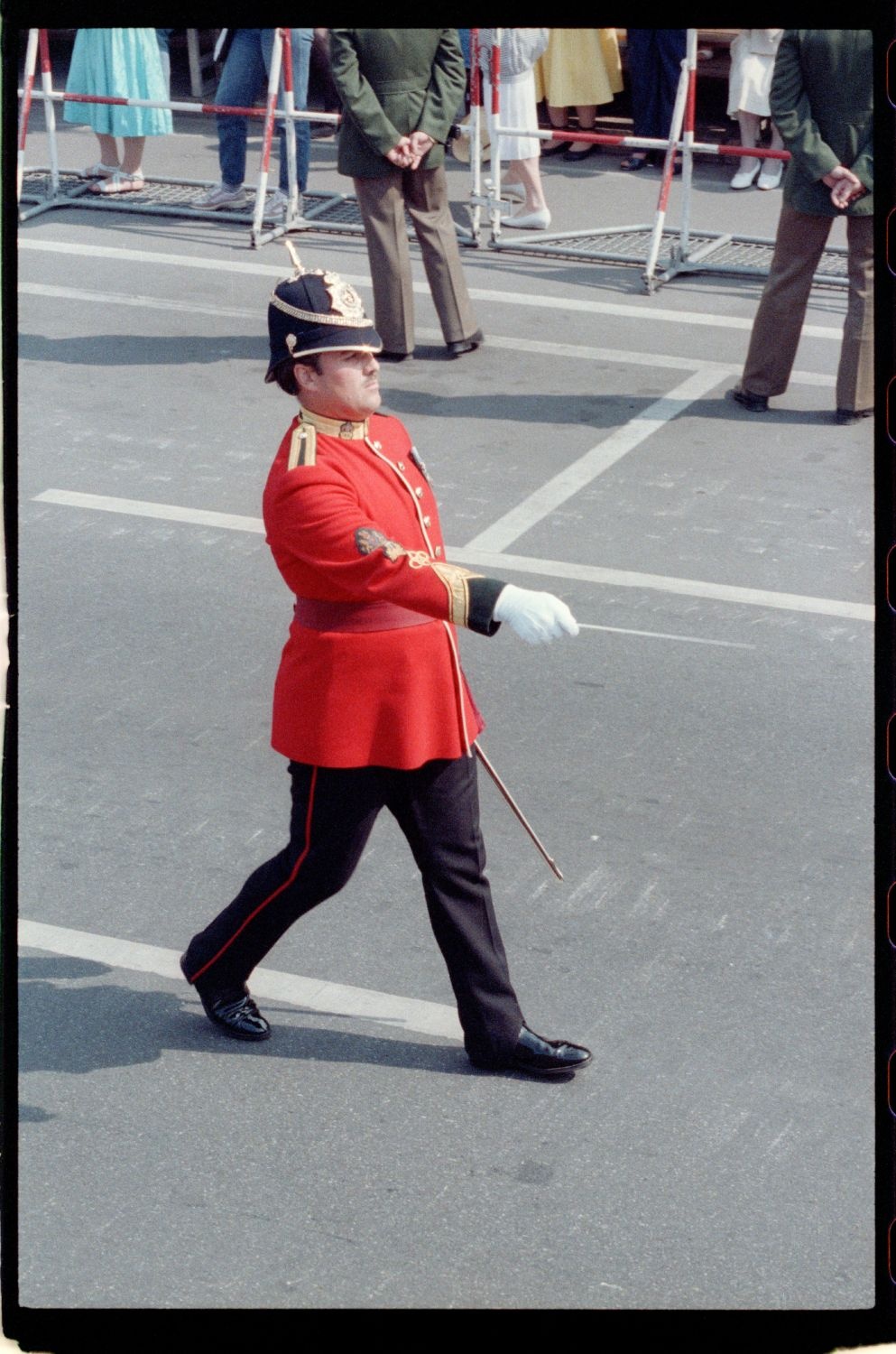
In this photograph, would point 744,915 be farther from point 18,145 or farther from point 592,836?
point 18,145

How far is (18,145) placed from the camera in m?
2.15

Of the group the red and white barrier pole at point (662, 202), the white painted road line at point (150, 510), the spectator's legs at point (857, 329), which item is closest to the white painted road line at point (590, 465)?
the spectator's legs at point (857, 329)

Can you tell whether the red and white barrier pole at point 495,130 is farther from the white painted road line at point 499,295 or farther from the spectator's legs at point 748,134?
the spectator's legs at point 748,134

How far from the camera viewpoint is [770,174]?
13.6 meters

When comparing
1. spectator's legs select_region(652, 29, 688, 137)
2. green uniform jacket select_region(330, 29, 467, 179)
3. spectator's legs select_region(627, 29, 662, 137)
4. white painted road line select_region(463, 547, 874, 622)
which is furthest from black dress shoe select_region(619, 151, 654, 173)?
white painted road line select_region(463, 547, 874, 622)

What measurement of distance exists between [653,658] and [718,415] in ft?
9.38

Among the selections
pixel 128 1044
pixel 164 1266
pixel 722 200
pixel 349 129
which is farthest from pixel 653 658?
pixel 722 200

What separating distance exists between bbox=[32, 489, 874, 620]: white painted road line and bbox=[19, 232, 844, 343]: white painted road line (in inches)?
132

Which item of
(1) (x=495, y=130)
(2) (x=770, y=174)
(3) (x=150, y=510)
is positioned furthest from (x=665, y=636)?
(2) (x=770, y=174)

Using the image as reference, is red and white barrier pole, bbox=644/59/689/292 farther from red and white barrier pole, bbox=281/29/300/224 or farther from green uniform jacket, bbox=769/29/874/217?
red and white barrier pole, bbox=281/29/300/224

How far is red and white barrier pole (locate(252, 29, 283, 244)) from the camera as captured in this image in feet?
40.1

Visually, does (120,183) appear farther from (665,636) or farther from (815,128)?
(665,636)

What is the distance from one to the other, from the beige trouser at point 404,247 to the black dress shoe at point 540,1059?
6.01 meters

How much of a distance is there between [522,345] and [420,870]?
6456mm
